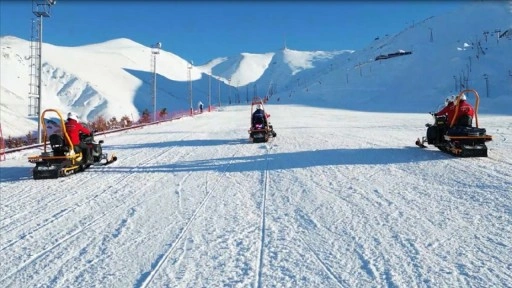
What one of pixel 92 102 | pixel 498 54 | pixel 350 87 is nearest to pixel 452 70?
pixel 498 54

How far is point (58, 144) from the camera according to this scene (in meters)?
10.7

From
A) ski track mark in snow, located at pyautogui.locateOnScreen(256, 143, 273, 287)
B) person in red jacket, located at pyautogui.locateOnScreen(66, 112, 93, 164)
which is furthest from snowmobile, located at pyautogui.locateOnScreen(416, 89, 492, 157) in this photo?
person in red jacket, located at pyautogui.locateOnScreen(66, 112, 93, 164)

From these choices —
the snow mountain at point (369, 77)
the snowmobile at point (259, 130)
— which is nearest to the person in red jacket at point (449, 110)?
the snowmobile at point (259, 130)

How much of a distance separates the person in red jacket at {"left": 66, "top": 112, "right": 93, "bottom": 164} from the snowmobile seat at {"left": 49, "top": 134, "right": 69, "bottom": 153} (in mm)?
374

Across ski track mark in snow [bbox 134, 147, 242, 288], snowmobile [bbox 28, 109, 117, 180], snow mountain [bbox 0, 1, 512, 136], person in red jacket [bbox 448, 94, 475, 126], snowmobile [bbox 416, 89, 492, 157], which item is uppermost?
snow mountain [bbox 0, 1, 512, 136]

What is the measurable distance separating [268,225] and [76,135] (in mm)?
7105

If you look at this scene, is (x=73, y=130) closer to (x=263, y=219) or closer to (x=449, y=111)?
(x=263, y=219)

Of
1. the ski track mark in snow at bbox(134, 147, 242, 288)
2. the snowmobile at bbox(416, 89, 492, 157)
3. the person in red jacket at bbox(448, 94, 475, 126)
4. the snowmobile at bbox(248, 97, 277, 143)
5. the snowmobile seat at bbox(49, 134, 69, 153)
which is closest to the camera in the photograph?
the ski track mark in snow at bbox(134, 147, 242, 288)

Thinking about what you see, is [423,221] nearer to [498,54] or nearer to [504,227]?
[504,227]

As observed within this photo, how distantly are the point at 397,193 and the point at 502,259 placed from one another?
3.01 meters

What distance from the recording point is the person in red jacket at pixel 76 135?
441 inches

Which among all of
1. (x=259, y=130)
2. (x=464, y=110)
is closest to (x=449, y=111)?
(x=464, y=110)

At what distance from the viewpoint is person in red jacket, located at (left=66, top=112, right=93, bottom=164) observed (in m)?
11.2

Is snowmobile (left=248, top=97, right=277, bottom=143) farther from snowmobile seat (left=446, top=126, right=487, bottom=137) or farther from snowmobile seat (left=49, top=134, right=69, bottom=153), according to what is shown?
snowmobile seat (left=49, top=134, right=69, bottom=153)
